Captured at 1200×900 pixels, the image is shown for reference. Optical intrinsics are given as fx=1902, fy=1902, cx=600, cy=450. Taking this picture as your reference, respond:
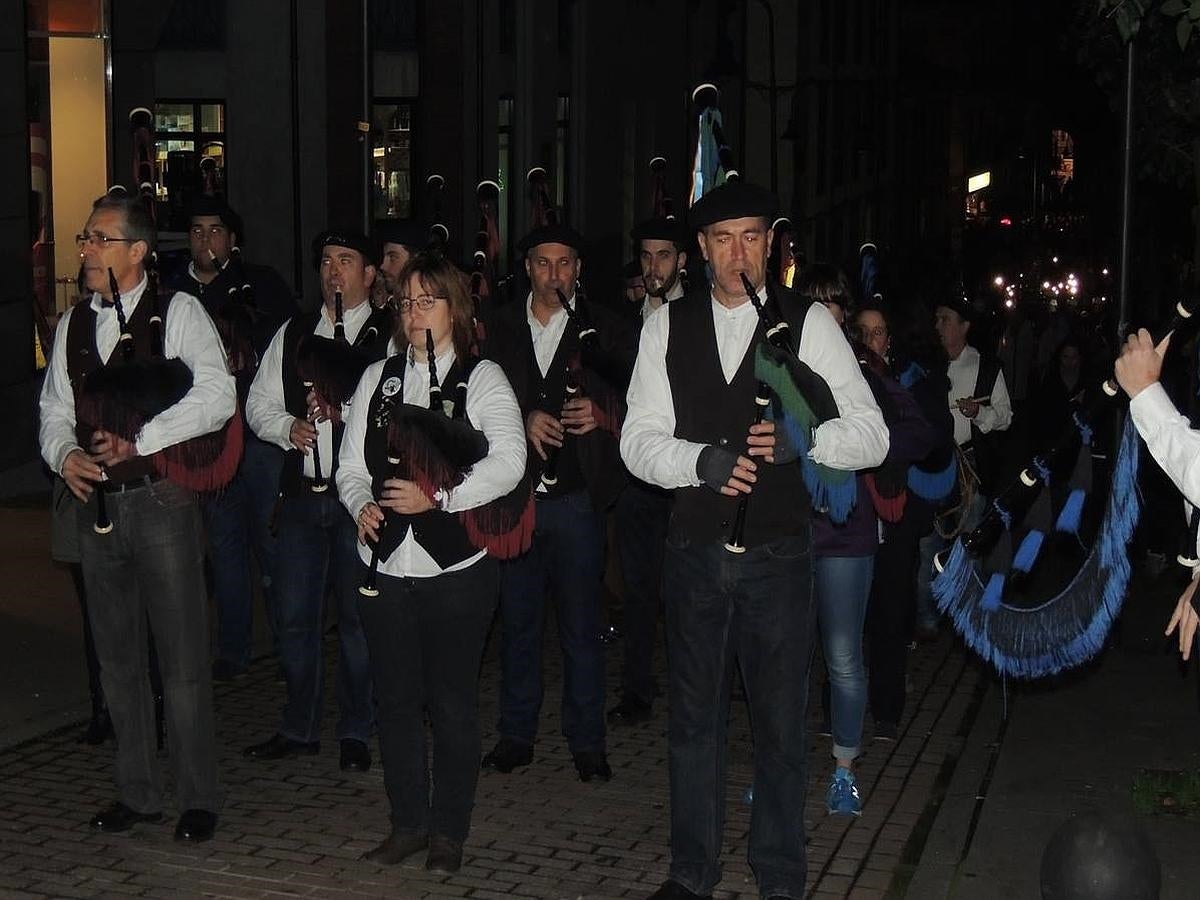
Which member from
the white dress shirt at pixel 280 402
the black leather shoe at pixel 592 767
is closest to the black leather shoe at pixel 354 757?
the black leather shoe at pixel 592 767

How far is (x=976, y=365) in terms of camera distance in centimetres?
1088

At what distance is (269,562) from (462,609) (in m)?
2.75

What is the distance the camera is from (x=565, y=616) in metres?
7.66

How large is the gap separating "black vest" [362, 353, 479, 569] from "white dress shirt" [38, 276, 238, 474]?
2.00 feet

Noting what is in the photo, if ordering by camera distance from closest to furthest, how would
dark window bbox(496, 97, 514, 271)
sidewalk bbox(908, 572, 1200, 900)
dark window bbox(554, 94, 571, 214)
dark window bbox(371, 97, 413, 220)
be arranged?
sidewalk bbox(908, 572, 1200, 900) < dark window bbox(371, 97, 413, 220) < dark window bbox(496, 97, 514, 271) < dark window bbox(554, 94, 571, 214)

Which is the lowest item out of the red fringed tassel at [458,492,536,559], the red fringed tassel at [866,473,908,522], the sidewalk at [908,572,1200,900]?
the sidewalk at [908,572,1200,900]

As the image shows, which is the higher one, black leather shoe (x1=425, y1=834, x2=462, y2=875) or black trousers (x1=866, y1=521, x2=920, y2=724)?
black trousers (x1=866, y1=521, x2=920, y2=724)

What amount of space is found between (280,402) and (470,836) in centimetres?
191

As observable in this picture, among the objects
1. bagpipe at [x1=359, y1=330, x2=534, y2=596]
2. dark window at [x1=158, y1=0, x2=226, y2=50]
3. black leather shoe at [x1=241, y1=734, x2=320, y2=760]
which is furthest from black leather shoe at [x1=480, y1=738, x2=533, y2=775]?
dark window at [x1=158, y1=0, x2=226, y2=50]

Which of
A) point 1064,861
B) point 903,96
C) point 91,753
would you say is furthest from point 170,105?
point 903,96

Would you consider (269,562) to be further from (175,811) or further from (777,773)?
(777,773)

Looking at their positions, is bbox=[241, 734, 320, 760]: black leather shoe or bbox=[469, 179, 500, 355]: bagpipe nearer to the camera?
bbox=[241, 734, 320, 760]: black leather shoe

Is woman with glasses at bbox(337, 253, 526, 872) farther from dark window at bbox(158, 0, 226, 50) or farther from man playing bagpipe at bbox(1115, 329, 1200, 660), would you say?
dark window at bbox(158, 0, 226, 50)

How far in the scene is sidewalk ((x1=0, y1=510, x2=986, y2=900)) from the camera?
6328 mm
